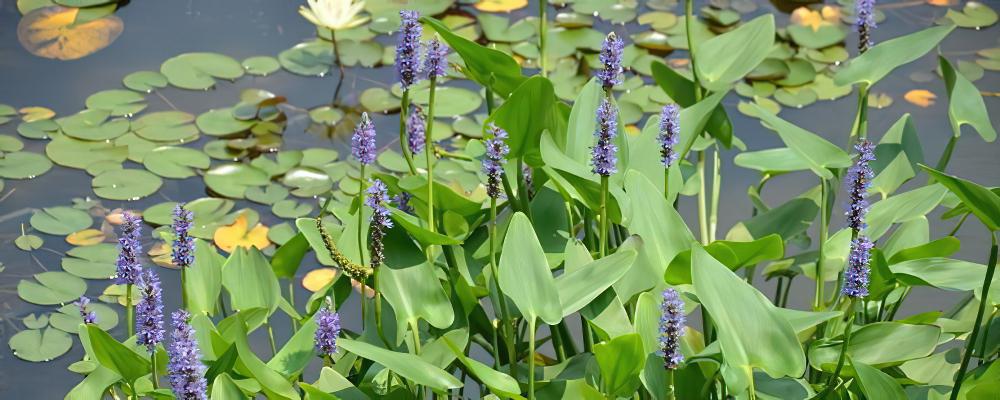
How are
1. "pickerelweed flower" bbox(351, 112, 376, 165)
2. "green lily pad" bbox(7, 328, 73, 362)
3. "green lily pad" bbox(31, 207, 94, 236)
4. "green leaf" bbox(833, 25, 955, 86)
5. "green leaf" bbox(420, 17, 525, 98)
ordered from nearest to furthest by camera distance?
"pickerelweed flower" bbox(351, 112, 376, 165) < "green leaf" bbox(420, 17, 525, 98) < "green leaf" bbox(833, 25, 955, 86) < "green lily pad" bbox(7, 328, 73, 362) < "green lily pad" bbox(31, 207, 94, 236)

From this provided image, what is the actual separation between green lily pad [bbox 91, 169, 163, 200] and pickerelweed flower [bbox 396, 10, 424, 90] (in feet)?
5.27

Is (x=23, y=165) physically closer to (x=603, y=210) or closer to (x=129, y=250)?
(x=129, y=250)

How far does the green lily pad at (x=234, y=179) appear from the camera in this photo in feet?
10.1

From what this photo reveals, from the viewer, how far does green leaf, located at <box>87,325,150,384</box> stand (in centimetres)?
155

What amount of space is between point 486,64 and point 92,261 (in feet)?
4.37

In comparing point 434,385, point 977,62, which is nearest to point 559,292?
point 434,385

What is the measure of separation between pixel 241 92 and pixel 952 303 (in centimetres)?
186

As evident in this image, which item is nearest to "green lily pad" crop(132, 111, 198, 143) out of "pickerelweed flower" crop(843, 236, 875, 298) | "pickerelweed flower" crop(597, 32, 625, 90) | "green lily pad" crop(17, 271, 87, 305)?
"green lily pad" crop(17, 271, 87, 305)

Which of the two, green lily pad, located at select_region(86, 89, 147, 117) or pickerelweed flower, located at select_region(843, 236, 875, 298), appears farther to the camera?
green lily pad, located at select_region(86, 89, 147, 117)

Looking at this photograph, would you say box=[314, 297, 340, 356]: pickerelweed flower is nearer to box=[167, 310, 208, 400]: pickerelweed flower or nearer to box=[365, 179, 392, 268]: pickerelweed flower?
box=[365, 179, 392, 268]: pickerelweed flower

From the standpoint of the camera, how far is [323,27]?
3.81 m

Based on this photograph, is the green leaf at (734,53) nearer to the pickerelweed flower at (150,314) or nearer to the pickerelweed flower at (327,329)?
the pickerelweed flower at (327,329)

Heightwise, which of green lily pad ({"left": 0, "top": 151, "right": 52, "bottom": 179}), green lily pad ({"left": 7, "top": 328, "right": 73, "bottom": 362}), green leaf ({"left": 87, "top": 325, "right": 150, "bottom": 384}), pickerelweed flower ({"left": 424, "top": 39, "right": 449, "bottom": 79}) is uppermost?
pickerelweed flower ({"left": 424, "top": 39, "right": 449, "bottom": 79})

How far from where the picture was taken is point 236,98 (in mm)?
3449
